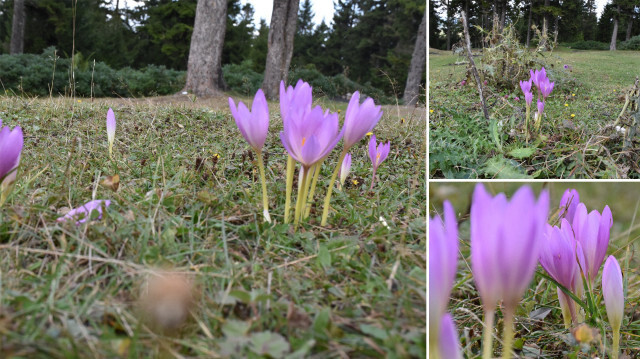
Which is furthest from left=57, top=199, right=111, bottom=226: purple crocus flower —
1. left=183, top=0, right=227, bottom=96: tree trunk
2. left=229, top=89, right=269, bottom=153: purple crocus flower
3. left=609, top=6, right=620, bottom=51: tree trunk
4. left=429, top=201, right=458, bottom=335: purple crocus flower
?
left=183, top=0, right=227, bottom=96: tree trunk

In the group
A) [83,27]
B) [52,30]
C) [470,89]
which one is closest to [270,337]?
[470,89]

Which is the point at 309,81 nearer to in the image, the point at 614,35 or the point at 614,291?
the point at 614,35

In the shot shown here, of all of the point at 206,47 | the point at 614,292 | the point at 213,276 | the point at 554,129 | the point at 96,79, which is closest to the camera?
the point at 614,292

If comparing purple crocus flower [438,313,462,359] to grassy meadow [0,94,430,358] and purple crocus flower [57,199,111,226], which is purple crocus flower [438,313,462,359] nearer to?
grassy meadow [0,94,430,358]

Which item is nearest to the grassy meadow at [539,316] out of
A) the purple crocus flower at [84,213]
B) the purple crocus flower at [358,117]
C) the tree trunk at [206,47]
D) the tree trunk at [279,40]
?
the purple crocus flower at [358,117]

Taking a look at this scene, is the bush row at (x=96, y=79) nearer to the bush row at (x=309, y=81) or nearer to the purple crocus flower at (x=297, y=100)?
the bush row at (x=309, y=81)

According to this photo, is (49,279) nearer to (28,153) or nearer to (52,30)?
(28,153)

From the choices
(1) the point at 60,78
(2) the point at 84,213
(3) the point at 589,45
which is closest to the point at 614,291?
(2) the point at 84,213
